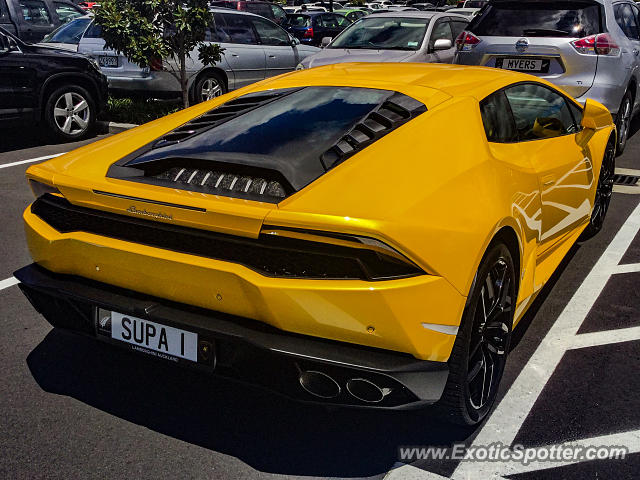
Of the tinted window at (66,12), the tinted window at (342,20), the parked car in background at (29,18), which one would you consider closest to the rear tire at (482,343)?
the parked car in background at (29,18)

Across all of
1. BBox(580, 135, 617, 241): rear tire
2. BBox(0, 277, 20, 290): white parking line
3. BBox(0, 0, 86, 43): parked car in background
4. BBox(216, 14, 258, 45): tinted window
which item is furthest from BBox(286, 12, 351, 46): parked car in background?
BBox(0, 277, 20, 290): white parking line

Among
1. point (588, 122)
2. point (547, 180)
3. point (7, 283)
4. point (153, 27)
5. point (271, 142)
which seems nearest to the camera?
point (271, 142)

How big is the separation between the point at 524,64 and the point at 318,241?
19.2 ft

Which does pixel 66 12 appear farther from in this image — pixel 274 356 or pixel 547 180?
pixel 274 356

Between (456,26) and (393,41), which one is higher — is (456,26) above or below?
above

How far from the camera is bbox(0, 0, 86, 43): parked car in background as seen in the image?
1392 centimetres

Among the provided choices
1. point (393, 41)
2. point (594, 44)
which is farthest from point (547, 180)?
point (393, 41)

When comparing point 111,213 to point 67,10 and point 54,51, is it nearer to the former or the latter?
point 54,51

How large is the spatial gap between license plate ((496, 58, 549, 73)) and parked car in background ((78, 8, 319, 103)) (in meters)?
4.99

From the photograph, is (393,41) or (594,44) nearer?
(594,44)

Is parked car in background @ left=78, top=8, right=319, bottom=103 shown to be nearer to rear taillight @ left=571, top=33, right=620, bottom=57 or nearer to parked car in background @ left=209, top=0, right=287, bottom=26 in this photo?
rear taillight @ left=571, top=33, right=620, bottom=57

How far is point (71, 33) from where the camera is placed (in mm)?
12656

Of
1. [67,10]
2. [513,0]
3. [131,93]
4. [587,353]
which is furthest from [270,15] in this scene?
[587,353]

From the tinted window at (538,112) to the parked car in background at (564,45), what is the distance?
3.15m
